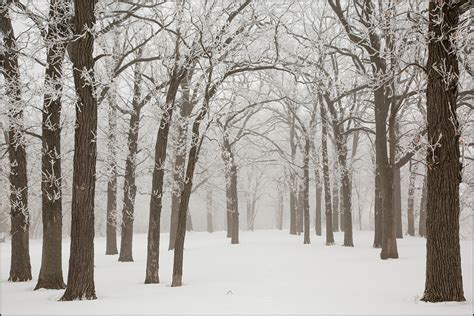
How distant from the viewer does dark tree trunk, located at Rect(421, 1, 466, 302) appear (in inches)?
274

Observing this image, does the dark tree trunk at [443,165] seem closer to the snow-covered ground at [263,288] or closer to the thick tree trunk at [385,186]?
the snow-covered ground at [263,288]

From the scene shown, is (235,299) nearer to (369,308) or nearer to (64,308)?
(369,308)

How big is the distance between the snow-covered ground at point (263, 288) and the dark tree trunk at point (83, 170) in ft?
1.64

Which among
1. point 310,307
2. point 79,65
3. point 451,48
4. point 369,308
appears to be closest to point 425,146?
point 451,48

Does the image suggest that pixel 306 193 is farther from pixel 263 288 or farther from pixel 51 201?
pixel 51 201

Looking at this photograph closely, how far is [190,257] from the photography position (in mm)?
17500

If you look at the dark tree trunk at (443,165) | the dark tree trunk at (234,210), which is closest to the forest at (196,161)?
the dark tree trunk at (443,165)

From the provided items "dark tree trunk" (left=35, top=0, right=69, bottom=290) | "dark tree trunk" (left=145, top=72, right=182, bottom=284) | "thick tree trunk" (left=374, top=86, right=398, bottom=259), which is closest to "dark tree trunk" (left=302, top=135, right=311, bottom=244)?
"thick tree trunk" (left=374, top=86, right=398, bottom=259)

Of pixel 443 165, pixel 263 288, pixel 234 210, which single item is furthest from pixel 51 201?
pixel 234 210

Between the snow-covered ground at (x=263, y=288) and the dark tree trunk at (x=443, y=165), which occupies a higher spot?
the dark tree trunk at (x=443, y=165)

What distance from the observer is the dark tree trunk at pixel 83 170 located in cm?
830

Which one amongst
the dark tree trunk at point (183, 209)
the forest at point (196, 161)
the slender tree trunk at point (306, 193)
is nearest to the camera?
the forest at point (196, 161)

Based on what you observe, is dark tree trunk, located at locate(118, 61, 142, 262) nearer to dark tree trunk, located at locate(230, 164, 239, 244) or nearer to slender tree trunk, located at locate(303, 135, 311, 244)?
dark tree trunk, located at locate(230, 164, 239, 244)

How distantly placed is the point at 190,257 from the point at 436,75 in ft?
41.3
